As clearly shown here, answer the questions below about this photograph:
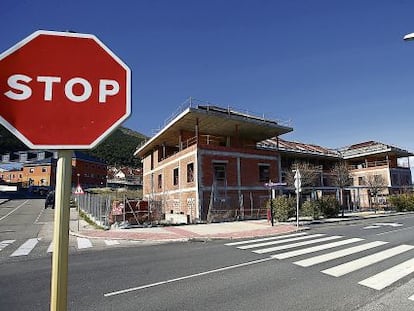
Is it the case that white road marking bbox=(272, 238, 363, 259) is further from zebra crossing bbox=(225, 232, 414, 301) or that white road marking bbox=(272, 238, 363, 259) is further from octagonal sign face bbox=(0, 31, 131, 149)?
octagonal sign face bbox=(0, 31, 131, 149)

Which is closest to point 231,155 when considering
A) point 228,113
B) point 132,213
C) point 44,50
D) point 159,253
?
point 228,113

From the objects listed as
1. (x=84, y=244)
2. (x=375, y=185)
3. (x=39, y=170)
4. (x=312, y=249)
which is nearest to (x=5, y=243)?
(x=84, y=244)

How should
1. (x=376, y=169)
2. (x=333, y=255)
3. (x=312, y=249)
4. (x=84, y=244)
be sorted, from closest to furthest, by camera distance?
(x=333, y=255), (x=312, y=249), (x=84, y=244), (x=376, y=169)

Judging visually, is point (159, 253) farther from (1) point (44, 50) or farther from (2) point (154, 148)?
(2) point (154, 148)

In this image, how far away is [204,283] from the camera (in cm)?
692

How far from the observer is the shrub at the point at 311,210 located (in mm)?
25919

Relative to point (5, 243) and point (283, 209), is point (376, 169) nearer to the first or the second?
point (283, 209)

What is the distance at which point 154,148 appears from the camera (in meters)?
44.9

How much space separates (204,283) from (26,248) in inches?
377

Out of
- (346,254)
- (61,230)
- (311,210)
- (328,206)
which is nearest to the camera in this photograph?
(61,230)

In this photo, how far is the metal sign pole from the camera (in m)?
1.47

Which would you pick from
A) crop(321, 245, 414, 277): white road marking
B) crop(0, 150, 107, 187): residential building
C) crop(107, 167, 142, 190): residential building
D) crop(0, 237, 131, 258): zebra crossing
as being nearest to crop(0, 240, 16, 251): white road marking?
crop(0, 237, 131, 258): zebra crossing

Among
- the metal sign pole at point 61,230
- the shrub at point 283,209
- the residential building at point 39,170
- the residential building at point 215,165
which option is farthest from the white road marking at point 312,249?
the residential building at point 39,170

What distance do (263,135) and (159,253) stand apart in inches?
1114
